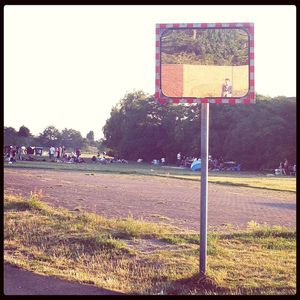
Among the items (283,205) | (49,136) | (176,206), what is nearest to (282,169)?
(283,205)

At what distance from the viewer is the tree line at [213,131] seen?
5394 cm

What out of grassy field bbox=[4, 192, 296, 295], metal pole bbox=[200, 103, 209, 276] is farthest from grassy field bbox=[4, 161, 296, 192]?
metal pole bbox=[200, 103, 209, 276]

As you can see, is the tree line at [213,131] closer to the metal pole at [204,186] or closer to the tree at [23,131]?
the tree at [23,131]

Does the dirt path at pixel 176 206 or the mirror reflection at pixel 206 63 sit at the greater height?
the mirror reflection at pixel 206 63

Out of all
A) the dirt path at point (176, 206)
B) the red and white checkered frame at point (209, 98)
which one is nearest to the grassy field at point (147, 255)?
the dirt path at point (176, 206)

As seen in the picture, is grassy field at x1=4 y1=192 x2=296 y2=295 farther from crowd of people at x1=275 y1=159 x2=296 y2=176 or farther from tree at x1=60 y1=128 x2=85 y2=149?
tree at x1=60 y1=128 x2=85 y2=149

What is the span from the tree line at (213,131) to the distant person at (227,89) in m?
45.8

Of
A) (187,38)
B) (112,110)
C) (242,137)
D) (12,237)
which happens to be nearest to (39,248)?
(12,237)

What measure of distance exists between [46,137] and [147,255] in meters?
71.7

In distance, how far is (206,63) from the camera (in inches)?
265

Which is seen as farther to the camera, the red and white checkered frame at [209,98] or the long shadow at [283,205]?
the long shadow at [283,205]

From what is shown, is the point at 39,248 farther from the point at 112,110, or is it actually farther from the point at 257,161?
the point at 112,110

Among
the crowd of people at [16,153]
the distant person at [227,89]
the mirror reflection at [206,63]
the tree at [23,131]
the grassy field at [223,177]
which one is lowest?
the grassy field at [223,177]

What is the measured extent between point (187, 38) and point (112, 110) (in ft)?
249
